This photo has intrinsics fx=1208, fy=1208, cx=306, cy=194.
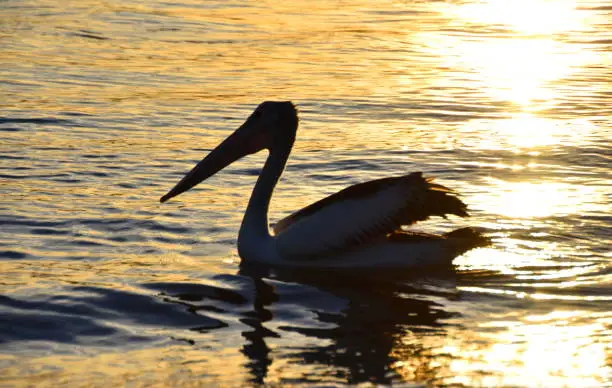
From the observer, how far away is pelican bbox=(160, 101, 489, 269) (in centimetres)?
735

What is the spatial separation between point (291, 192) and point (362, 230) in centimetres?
207

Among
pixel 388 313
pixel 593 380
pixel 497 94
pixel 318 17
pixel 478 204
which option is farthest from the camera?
pixel 318 17

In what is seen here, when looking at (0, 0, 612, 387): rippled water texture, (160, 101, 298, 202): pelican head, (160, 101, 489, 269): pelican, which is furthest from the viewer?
(160, 101, 298, 202): pelican head

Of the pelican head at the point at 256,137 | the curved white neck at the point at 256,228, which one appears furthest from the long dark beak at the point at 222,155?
the curved white neck at the point at 256,228

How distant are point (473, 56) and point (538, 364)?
36.8ft

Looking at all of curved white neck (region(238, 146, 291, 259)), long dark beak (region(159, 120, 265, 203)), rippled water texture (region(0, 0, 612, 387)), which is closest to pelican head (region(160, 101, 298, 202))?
long dark beak (region(159, 120, 265, 203))

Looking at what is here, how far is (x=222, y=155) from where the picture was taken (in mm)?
8070

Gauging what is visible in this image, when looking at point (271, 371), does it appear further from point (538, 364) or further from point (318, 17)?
point (318, 17)

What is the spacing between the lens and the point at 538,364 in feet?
18.6

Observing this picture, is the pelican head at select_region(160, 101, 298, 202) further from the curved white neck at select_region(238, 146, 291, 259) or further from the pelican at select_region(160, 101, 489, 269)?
the curved white neck at select_region(238, 146, 291, 259)

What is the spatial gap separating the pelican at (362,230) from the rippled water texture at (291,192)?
149 mm

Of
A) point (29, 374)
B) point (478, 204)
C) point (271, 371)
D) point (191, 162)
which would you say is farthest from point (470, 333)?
point (191, 162)

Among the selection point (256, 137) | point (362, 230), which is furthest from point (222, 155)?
point (362, 230)

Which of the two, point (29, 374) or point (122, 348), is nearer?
point (29, 374)
